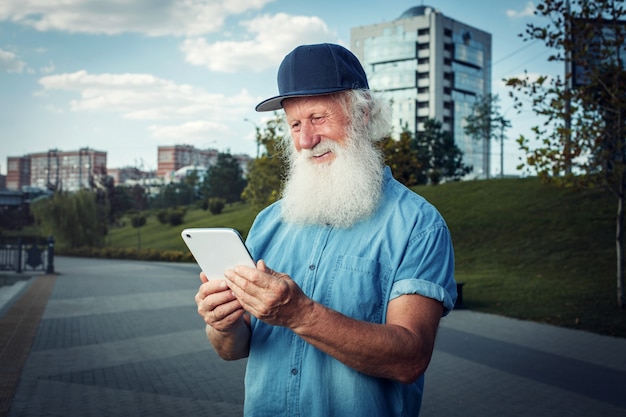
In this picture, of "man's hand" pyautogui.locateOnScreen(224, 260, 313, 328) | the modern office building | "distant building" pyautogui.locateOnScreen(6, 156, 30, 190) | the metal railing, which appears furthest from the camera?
"distant building" pyautogui.locateOnScreen(6, 156, 30, 190)

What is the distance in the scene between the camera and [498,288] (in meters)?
14.8

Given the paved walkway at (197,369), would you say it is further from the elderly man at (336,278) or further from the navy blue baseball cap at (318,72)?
the navy blue baseball cap at (318,72)

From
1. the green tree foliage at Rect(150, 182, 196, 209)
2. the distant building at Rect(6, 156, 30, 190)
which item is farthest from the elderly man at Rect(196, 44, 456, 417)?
the distant building at Rect(6, 156, 30, 190)

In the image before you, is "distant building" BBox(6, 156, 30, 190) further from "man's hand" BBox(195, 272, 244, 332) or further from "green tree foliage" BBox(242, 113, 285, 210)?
"man's hand" BBox(195, 272, 244, 332)

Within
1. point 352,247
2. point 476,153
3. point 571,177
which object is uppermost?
point 476,153

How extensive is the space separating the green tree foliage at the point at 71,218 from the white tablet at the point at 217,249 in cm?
3820

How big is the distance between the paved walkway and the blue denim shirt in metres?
4.23

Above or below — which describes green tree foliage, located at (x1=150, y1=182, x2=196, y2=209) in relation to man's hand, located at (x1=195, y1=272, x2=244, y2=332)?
above

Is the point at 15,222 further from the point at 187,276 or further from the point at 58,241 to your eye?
the point at 187,276

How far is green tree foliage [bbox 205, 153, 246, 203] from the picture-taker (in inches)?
2586

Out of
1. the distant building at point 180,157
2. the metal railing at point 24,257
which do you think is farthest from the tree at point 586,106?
the distant building at point 180,157

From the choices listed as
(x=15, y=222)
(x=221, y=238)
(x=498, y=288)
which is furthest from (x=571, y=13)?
(x=15, y=222)

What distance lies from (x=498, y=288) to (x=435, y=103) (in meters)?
98.0

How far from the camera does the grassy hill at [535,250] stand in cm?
1197
